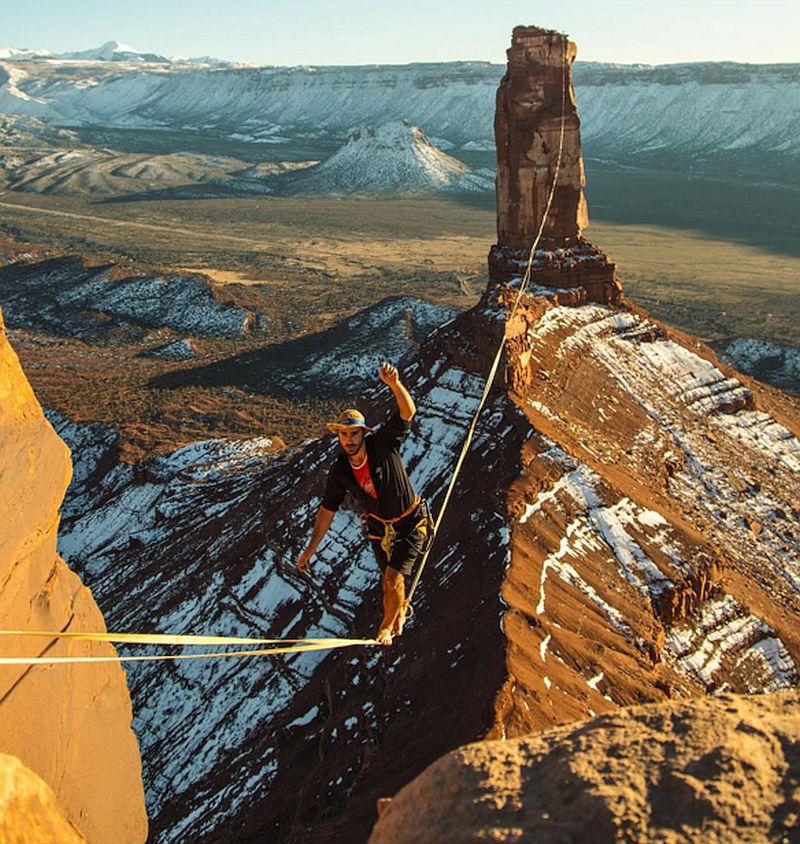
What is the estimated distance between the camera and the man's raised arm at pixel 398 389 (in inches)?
350

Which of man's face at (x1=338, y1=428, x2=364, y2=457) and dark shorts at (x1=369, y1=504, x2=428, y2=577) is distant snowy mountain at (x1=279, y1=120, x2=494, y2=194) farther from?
man's face at (x1=338, y1=428, x2=364, y2=457)

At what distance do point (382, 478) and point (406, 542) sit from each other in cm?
93

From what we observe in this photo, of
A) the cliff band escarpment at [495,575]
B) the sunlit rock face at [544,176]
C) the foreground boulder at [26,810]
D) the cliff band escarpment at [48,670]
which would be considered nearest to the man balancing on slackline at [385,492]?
the cliff band escarpment at [48,670]

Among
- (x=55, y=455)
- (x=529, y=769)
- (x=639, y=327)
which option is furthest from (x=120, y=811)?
(x=639, y=327)

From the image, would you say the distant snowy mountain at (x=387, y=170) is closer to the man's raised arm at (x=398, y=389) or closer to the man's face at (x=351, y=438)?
the man's raised arm at (x=398, y=389)

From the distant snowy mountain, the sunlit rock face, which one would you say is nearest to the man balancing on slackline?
the sunlit rock face

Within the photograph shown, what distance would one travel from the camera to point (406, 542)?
33.0 ft

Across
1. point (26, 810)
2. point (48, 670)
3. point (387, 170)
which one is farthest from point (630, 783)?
point (387, 170)

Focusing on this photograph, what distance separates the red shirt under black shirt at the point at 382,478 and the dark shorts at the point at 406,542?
0.31 m

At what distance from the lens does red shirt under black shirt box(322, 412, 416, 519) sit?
947 centimetres

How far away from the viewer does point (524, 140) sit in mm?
32375

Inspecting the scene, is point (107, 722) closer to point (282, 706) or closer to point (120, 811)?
point (120, 811)

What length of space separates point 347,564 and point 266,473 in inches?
451

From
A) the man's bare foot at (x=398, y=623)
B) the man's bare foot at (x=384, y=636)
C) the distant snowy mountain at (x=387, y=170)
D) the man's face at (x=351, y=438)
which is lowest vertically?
the distant snowy mountain at (x=387, y=170)
